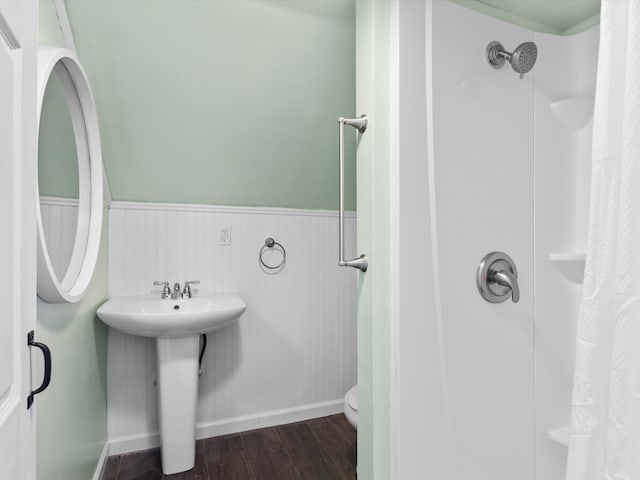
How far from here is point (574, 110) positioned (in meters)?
1.23

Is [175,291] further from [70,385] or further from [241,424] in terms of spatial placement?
[241,424]

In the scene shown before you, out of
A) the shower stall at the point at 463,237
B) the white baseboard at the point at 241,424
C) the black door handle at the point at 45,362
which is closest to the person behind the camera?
the black door handle at the point at 45,362

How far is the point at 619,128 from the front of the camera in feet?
2.05

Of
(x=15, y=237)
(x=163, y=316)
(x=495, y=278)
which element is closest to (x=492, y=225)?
(x=495, y=278)

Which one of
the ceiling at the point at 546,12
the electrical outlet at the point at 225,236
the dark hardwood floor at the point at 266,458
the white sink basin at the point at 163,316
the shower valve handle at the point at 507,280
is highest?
the ceiling at the point at 546,12

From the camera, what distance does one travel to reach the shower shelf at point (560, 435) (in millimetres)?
1164

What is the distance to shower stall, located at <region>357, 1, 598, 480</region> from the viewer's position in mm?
1002

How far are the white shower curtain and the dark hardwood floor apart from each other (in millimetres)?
1385

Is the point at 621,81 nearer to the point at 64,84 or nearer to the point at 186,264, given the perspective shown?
the point at 64,84

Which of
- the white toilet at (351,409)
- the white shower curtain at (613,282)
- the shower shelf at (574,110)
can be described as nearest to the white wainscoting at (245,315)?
the white toilet at (351,409)

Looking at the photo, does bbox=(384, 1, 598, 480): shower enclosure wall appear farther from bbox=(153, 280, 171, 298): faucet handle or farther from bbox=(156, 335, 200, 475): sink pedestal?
bbox=(153, 280, 171, 298): faucet handle

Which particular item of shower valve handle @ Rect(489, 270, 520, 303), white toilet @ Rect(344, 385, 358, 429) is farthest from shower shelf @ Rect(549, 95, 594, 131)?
white toilet @ Rect(344, 385, 358, 429)

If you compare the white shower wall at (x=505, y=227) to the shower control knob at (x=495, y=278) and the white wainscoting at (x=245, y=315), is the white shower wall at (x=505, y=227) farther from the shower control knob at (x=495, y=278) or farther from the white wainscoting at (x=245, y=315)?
the white wainscoting at (x=245, y=315)

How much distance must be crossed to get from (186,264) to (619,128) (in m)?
1.95
